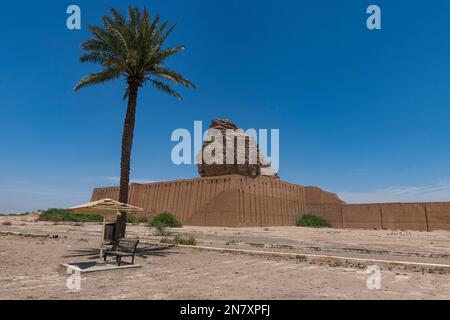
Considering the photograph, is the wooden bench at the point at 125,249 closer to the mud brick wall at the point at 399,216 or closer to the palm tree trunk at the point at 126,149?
the palm tree trunk at the point at 126,149

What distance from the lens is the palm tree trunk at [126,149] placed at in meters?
14.9

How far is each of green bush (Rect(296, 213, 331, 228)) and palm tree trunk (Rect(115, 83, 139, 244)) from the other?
3656 centimetres

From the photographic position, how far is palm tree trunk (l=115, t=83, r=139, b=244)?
1489 centimetres

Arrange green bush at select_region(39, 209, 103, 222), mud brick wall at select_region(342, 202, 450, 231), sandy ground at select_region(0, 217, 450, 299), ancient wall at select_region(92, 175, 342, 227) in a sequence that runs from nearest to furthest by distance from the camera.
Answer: sandy ground at select_region(0, 217, 450, 299) → mud brick wall at select_region(342, 202, 450, 231) → ancient wall at select_region(92, 175, 342, 227) → green bush at select_region(39, 209, 103, 222)

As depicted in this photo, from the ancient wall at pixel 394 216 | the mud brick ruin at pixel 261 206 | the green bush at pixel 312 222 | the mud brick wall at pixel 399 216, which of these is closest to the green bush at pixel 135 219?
the mud brick ruin at pixel 261 206

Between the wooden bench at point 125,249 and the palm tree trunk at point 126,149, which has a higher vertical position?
the palm tree trunk at point 126,149

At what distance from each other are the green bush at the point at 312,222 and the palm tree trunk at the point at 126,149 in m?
36.6

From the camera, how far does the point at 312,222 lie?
4759 centimetres

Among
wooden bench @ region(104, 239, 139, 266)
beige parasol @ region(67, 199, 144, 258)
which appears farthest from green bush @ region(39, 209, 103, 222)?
wooden bench @ region(104, 239, 139, 266)

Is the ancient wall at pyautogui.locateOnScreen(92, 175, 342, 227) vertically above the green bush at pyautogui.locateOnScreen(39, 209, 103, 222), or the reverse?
the ancient wall at pyautogui.locateOnScreen(92, 175, 342, 227)

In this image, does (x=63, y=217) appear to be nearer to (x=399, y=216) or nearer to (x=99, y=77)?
(x=99, y=77)

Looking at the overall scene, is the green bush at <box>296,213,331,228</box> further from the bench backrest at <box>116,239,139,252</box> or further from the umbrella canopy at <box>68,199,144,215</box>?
the bench backrest at <box>116,239,139,252</box>

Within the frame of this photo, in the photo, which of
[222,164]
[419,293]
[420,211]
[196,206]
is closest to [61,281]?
[419,293]

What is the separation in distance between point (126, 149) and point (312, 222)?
37.7 meters
